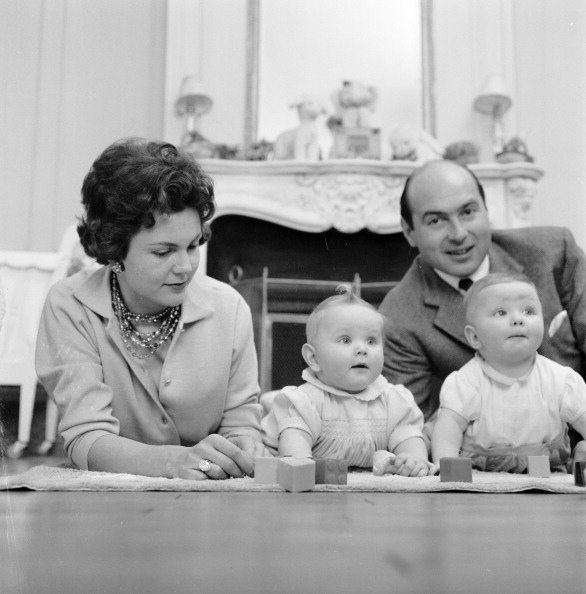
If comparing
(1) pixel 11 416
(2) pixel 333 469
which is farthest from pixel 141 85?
(2) pixel 333 469

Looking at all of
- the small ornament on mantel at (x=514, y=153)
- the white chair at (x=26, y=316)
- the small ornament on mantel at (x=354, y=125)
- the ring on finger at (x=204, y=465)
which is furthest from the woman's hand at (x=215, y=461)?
the small ornament on mantel at (x=514, y=153)

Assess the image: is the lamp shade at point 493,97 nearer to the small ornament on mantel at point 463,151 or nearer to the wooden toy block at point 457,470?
the small ornament on mantel at point 463,151

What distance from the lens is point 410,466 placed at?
116 cm

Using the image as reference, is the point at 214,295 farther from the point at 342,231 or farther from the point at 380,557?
the point at 342,231

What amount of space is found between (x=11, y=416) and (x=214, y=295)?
6.87 feet

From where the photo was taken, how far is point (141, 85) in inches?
133

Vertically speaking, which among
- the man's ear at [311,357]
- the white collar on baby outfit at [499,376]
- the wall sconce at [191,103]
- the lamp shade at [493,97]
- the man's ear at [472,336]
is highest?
the lamp shade at [493,97]

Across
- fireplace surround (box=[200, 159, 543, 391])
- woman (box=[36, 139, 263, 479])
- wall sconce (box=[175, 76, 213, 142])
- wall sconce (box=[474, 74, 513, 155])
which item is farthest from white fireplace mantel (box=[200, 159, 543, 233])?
woman (box=[36, 139, 263, 479])

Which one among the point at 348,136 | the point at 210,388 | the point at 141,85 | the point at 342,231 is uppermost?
the point at 141,85

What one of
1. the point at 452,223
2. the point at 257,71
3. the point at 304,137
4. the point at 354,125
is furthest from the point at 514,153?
the point at 452,223

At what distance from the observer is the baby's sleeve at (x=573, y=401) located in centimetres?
135

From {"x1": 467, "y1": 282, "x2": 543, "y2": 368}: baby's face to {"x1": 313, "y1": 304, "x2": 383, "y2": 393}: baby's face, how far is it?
0.62 ft

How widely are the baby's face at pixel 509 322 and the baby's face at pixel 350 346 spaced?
0.19m

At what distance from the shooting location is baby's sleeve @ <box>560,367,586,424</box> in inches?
53.1
